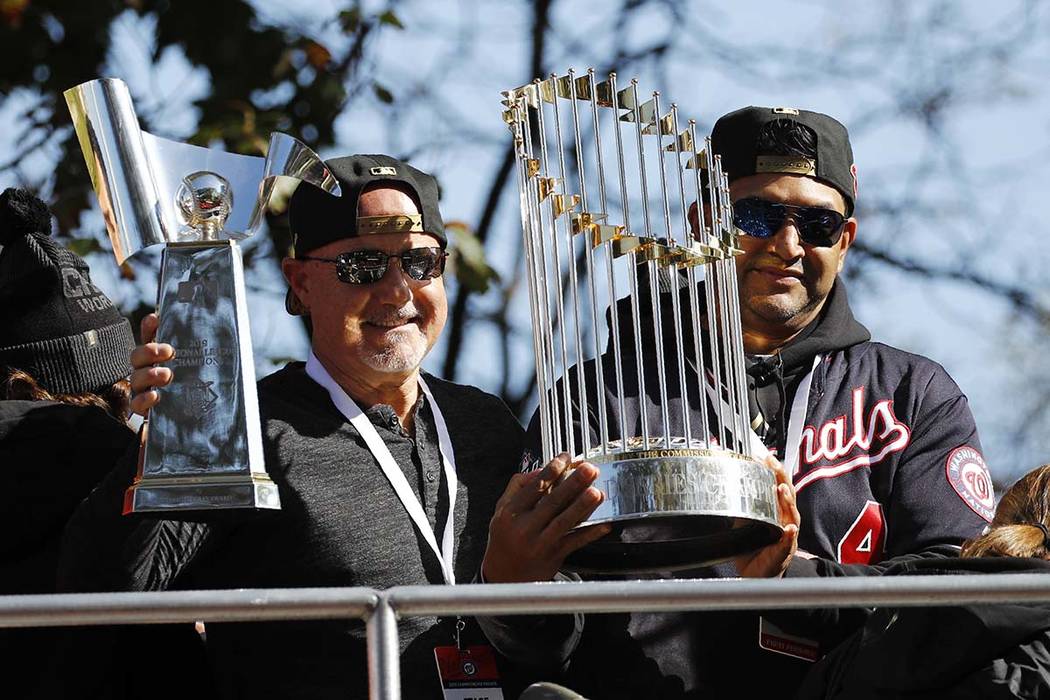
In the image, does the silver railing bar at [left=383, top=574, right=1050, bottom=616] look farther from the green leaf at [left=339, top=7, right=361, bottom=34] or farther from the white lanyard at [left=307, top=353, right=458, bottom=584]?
the green leaf at [left=339, top=7, right=361, bottom=34]

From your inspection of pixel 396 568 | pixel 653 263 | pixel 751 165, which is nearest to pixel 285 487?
pixel 396 568

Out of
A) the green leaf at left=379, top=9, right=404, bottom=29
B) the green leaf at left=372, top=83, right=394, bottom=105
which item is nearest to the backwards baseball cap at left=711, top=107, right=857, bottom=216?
the green leaf at left=379, top=9, right=404, bottom=29

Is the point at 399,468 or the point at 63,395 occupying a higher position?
the point at 63,395

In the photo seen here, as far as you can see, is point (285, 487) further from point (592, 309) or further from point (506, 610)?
point (506, 610)

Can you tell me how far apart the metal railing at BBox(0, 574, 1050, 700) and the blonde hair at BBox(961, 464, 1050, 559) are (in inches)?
29.0

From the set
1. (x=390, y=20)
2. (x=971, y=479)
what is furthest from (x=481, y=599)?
(x=390, y=20)

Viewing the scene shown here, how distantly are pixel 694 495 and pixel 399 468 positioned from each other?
98cm

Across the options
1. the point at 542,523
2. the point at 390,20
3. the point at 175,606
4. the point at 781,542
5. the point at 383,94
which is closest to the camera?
the point at 175,606

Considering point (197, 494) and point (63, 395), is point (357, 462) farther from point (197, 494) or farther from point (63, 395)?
point (197, 494)

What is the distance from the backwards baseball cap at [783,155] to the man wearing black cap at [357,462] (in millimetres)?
678

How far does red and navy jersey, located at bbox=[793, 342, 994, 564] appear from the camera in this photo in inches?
163

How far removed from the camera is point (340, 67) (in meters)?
8.62

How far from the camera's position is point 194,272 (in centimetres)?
381

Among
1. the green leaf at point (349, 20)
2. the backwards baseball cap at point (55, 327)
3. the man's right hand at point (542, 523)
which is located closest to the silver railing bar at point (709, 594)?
the man's right hand at point (542, 523)
